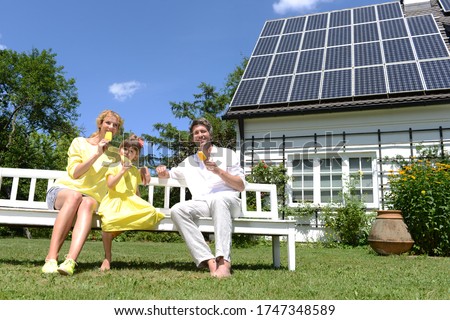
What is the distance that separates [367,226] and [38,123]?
68.9 ft

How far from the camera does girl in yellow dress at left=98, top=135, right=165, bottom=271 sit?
3.27 metres

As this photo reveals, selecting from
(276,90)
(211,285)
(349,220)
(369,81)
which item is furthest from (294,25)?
(211,285)

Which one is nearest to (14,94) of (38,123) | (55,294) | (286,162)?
(38,123)

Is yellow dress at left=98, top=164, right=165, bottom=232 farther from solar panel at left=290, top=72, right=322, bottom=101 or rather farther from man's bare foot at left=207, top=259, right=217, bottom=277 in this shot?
solar panel at left=290, top=72, right=322, bottom=101

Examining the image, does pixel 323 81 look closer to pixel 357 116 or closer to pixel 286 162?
pixel 357 116

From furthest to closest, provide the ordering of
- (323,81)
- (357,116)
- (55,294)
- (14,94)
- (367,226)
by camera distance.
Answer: (14,94)
(323,81)
(357,116)
(367,226)
(55,294)

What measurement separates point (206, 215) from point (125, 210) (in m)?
0.68

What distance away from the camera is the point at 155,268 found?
146 inches

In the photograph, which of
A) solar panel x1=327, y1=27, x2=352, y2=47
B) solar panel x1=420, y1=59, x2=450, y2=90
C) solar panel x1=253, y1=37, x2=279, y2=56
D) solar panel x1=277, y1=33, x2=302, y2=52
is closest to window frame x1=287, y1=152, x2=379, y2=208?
solar panel x1=420, y1=59, x2=450, y2=90

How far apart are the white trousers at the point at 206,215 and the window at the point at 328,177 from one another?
561 cm

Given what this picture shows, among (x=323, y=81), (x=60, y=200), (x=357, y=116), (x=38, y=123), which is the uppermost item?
(x=38, y=123)

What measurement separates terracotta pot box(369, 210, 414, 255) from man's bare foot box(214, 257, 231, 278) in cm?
360

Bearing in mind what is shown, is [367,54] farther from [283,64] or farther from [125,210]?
[125,210]

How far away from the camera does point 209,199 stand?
350 centimetres
